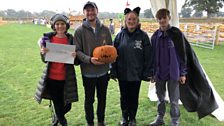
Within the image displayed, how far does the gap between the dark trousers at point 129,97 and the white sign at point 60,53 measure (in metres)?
0.89

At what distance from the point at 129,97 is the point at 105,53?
883 mm

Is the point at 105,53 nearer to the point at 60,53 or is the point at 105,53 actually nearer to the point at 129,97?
the point at 60,53

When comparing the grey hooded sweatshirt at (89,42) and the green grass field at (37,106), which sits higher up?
the grey hooded sweatshirt at (89,42)

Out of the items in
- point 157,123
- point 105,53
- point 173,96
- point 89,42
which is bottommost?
point 157,123

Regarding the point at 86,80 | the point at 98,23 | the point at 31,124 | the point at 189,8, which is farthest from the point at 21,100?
the point at 189,8

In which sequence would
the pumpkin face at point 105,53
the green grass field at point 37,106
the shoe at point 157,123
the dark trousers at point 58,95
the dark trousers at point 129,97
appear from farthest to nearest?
the green grass field at point 37,106 → the shoe at point 157,123 → the dark trousers at point 129,97 → the dark trousers at point 58,95 → the pumpkin face at point 105,53

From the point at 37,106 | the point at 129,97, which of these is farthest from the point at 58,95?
the point at 37,106

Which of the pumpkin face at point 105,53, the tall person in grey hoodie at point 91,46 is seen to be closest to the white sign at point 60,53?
the tall person in grey hoodie at point 91,46

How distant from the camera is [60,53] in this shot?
3662 millimetres

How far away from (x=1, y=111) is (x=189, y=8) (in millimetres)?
55267

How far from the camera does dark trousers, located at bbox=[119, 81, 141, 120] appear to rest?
4.06m

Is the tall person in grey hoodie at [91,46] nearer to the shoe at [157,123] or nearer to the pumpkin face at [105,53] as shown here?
the pumpkin face at [105,53]

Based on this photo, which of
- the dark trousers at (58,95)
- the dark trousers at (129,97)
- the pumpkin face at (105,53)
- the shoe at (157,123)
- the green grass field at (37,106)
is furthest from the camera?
the green grass field at (37,106)

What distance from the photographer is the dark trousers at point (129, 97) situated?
4.06 m
